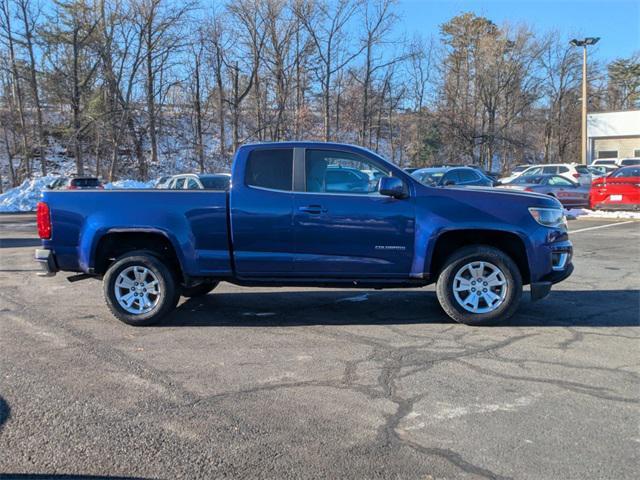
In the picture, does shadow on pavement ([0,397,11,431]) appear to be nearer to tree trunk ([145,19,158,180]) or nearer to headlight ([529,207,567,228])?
headlight ([529,207,567,228])

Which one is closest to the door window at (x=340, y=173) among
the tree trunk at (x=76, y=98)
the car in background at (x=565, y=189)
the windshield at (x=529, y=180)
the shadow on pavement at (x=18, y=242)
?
the shadow on pavement at (x=18, y=242)

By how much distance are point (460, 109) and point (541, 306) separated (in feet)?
155

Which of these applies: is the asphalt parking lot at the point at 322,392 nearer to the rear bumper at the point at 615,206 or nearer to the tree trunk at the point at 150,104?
the rear bumper at the point at 615,206

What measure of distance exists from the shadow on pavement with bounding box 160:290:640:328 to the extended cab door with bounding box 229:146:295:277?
27.8 inches

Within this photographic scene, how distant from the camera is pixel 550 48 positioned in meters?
53.7

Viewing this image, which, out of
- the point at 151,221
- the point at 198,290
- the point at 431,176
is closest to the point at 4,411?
the point at 151,221

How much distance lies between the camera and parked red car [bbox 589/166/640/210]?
17.9 meters

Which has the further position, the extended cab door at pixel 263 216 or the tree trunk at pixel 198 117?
the tree trunk at pixel 198 117

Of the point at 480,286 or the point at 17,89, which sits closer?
the point at 480,286

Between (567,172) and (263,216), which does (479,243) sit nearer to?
(263,216)

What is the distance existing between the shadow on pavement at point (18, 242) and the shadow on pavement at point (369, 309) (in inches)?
301

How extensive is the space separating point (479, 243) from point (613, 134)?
154ft

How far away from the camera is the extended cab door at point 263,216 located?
6.01 meters

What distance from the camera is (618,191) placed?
18234mm
